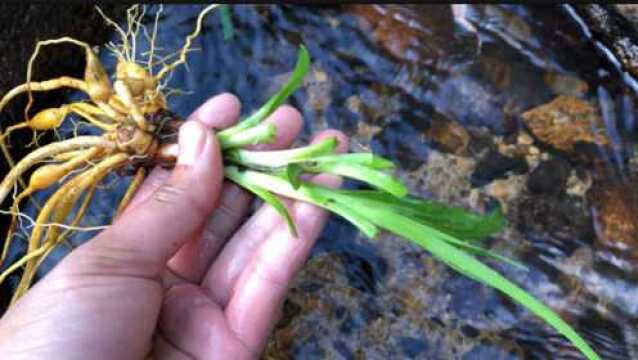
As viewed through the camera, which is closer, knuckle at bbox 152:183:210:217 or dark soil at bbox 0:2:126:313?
knuckle at bbox 152:183:210:217

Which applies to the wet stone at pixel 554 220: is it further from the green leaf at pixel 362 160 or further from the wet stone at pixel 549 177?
the green leaf at pixel 362 160

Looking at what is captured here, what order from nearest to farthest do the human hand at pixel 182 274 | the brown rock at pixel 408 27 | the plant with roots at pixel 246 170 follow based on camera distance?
the human hand at pixel 182 274
the plant with roots at pixel 246 170
the brown rock at pixel 408 27

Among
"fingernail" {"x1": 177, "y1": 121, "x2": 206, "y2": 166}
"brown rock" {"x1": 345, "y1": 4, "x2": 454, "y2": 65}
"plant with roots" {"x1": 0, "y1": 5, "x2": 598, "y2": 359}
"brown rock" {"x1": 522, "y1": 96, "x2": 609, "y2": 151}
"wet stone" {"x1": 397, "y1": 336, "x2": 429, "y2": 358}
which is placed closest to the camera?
"plant with roots" {"x1": 0, "y1": 5, "x2": 598, "y2": 359}

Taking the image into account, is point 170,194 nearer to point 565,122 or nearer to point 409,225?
point 409,225

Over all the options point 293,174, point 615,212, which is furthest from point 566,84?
point 293,174

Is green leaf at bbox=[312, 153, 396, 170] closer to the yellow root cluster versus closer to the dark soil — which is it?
the yellow root cluster

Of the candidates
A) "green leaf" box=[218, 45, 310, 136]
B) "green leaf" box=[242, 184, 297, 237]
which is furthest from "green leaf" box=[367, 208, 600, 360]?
"green leaf" box=[218, 45, 310, 136]

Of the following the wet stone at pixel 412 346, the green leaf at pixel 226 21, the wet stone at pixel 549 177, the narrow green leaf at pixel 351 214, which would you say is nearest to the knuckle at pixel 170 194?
the narrow green leaf at pixel 351 214

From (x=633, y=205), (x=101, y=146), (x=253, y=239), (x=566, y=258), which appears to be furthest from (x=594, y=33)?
(x=101, y=146)
